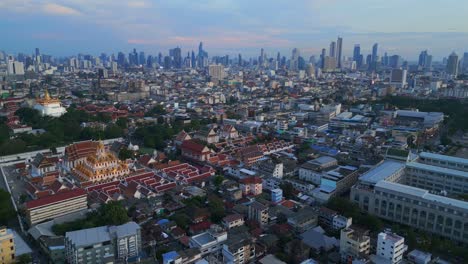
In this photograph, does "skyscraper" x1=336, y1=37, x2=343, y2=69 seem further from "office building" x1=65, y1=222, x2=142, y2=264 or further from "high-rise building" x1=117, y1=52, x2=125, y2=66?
"office building" x1=65, y1=222, x2=142, y2=264

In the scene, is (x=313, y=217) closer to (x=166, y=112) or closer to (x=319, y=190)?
(x=319, y=190)

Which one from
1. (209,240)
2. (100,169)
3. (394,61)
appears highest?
(394,61)

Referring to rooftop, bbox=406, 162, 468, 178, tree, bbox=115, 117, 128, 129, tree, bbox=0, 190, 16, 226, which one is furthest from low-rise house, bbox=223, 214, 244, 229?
tree, bbox=115, 117, 128, 129

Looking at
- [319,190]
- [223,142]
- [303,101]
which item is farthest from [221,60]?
[319,190]

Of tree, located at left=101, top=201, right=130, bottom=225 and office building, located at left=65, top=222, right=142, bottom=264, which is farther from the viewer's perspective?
tree, located at left=101, top=201, right=130, bottom=225

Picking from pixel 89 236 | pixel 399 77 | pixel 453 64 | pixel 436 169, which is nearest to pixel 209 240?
pixel 89 236

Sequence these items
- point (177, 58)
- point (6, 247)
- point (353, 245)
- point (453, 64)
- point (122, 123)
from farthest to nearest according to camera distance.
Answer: point (177, 58) → point (453, 64) → point (122, 123) → point (353, 245) → point (6, 247)

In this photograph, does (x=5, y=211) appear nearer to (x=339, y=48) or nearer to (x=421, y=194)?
(x=421, y=194)
